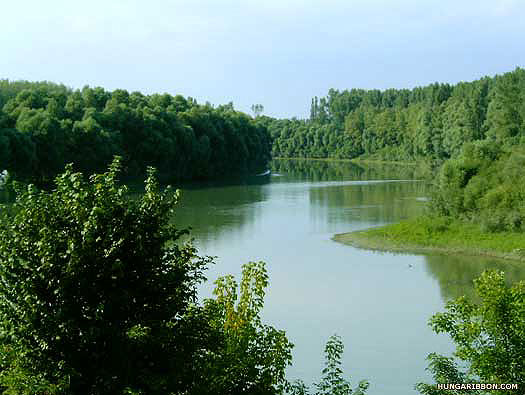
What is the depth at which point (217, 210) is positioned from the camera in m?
58.3

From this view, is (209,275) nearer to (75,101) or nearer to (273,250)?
(273,250)

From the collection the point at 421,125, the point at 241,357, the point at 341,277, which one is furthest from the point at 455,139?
the point at 241,357

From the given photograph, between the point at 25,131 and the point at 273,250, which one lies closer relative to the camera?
the point at 273,250

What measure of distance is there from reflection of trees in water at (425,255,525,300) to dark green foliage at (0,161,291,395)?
68.0 ft

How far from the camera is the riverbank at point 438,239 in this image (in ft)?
123

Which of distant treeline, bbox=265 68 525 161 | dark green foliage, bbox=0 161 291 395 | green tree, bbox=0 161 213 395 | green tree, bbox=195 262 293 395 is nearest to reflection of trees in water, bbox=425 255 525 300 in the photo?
green tree, bbox=195 262 293 395

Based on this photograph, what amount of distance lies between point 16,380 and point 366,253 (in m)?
31.7

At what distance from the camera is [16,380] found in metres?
9.20

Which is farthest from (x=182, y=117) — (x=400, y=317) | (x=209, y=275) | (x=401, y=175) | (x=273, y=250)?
(x=400, y=317)

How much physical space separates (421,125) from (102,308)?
404 feet

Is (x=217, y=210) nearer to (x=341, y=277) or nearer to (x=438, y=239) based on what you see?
(x=438, y=239)

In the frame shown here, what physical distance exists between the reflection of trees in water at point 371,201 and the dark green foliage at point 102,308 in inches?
1635

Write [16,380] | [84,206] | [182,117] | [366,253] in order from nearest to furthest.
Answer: [16,380] → [84,206] → [366,253] → [182,117]

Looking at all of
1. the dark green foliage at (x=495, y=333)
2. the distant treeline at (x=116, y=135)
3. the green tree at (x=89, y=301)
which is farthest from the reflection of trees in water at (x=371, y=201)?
the green tree at (x=89, y=301)
